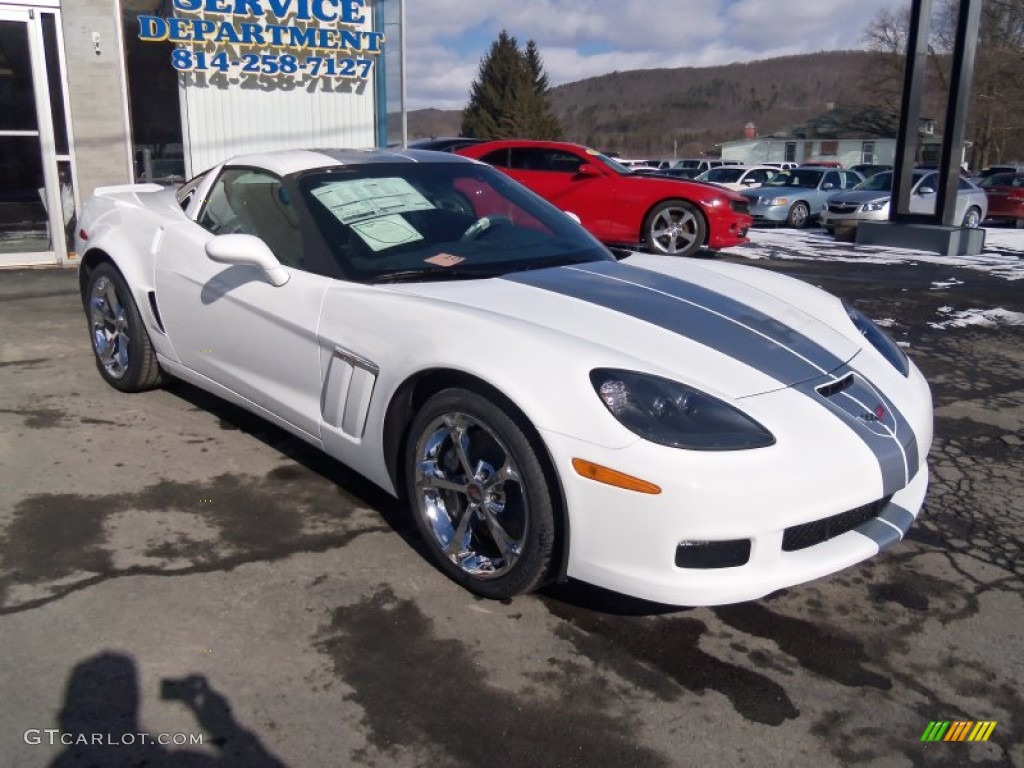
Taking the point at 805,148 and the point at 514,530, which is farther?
the point at 805,148

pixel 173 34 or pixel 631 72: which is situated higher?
pixel 631 72

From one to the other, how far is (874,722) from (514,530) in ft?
3.77

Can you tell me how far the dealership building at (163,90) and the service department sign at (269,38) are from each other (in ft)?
0.05

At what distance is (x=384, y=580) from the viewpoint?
3045 mm

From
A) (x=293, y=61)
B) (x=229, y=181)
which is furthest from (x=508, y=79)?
(x=229, y=181)

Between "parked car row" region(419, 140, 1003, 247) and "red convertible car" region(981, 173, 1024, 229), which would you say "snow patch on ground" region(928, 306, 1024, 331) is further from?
"red convertible car" region(981, 173, 1024, 229)

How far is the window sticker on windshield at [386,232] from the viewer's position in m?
3.54

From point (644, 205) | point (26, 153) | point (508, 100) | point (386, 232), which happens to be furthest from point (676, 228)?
point (508, 100)

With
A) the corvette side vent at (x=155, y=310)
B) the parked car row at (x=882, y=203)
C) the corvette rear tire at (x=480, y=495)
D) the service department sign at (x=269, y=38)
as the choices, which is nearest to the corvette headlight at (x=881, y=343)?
the corvette rear tire at (x=480, y=495)

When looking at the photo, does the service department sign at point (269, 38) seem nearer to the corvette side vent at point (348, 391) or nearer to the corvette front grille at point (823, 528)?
the corvette side vent at point (348, 391)

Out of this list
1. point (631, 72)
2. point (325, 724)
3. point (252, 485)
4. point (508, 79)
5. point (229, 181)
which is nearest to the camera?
point (325, 724)

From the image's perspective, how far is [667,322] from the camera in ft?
9.73

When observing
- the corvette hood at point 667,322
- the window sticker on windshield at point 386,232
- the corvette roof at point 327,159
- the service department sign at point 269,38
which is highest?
the service department sign at point 269,38

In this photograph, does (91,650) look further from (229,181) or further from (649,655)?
(229,181)
